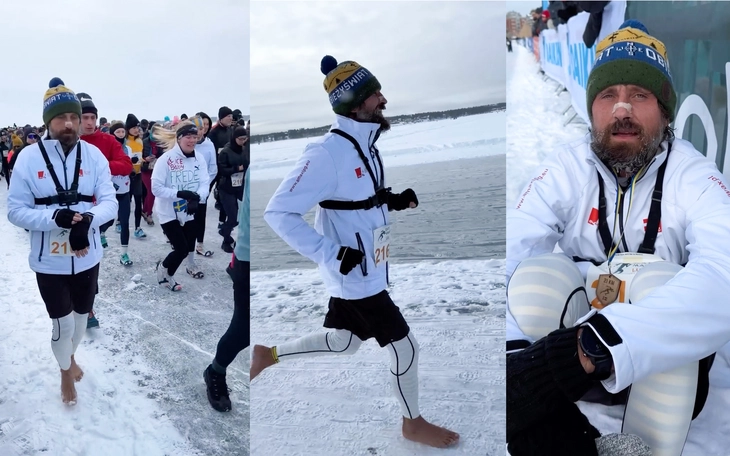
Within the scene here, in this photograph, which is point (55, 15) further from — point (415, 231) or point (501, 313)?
point (501, 313)

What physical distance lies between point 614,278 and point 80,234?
1237mm

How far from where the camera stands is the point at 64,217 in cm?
128

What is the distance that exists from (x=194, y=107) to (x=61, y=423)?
0.95 meters

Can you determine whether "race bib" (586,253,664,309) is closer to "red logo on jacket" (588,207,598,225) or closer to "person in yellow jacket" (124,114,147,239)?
"red logo on jacket" (588,207,598,225)

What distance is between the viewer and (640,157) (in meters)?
1.13

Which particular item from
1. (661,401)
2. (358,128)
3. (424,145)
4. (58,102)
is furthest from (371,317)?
(58,102)

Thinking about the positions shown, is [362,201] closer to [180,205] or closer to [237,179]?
[237,179]

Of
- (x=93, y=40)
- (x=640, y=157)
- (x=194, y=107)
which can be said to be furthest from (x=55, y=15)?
(x=640, y=157)

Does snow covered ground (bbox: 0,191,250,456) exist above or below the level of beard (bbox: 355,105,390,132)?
below

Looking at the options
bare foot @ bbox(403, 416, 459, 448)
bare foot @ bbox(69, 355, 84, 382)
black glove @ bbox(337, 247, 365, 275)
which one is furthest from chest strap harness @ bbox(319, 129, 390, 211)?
bare foot @ bbox(69, 355, 84, 382)

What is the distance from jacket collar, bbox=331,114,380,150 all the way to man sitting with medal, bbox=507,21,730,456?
40 centimetres

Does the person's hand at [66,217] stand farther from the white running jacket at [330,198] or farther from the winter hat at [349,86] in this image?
the winter hat at [349,86]

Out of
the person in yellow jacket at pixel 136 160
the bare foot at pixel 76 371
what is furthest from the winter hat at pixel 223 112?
the bare foot at pixel 76 371

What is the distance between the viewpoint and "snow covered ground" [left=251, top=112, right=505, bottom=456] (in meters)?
1.65
